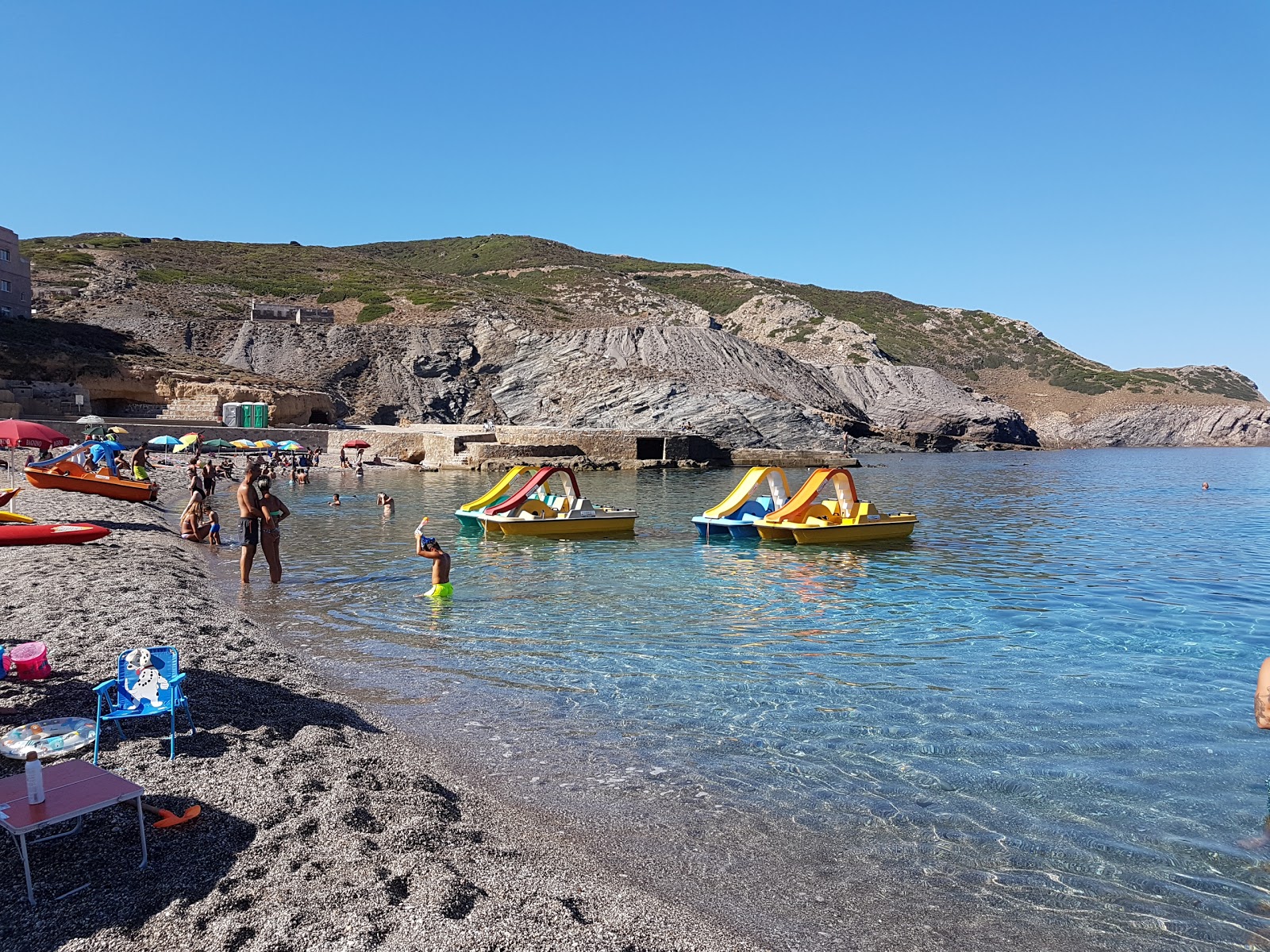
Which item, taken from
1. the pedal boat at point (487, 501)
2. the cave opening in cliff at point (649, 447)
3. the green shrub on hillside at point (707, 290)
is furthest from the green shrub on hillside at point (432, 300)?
the pedal boat at point (487, 501)

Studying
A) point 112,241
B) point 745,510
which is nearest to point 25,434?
point 745,510

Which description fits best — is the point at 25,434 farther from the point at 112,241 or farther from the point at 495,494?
the point at 112,241

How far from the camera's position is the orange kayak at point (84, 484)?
60.0 feet

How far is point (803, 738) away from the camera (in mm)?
7250

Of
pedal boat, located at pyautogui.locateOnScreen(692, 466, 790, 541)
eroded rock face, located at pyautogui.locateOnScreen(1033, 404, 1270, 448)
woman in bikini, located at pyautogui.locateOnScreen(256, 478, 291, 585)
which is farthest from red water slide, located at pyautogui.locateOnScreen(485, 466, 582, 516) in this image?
eroded rock face, located at pyautogui.locateOnScreen(1033, 404, 1270, 448)

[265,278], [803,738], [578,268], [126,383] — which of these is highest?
[578,268]

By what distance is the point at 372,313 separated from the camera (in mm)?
81062

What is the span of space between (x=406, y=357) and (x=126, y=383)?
71.5 ft

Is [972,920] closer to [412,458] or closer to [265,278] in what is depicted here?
[412,458]

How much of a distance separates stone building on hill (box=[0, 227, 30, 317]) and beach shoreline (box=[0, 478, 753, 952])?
6215cm

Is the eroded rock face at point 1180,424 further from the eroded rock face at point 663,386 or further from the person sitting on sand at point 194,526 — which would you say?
the person sitting on sand at point 194,526

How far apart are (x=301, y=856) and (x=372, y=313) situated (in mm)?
82049

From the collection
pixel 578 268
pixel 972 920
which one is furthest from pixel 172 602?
pixel 578 268

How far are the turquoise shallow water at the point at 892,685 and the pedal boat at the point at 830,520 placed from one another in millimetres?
717
